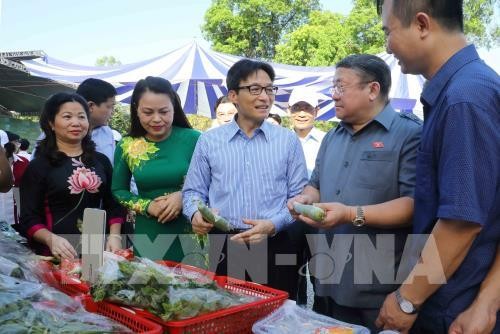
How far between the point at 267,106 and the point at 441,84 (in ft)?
3.38

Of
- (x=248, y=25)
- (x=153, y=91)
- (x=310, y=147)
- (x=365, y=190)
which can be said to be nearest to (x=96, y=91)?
(x=153, y=91)

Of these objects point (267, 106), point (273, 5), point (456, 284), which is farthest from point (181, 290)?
point (273, 5)

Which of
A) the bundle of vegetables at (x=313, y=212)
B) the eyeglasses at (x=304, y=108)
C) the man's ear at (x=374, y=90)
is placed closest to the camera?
the bundle of vegetables at (x=313, y=212)

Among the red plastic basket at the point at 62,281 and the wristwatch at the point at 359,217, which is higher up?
the wristwatch at the point at 359,217

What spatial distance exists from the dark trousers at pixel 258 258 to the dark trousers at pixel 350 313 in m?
0.25

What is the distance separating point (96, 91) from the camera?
128 inches

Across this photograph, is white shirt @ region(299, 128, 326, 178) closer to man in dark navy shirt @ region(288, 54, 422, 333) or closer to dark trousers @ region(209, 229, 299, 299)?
dark trousers @ region(209, 229, 299, 299)

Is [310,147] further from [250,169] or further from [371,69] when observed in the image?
[371,69]

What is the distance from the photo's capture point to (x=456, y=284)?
128cm

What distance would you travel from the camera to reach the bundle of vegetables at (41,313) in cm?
114

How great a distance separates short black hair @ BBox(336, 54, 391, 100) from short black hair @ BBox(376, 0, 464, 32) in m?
0.59

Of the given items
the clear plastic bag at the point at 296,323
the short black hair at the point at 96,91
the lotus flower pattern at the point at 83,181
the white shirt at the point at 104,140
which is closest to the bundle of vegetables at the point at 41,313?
the clear plastic bag at the point at 296,323

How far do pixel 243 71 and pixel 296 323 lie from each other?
49.9 inches

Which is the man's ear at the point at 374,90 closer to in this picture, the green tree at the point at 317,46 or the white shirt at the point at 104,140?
the white shirt at the point at 104,140
